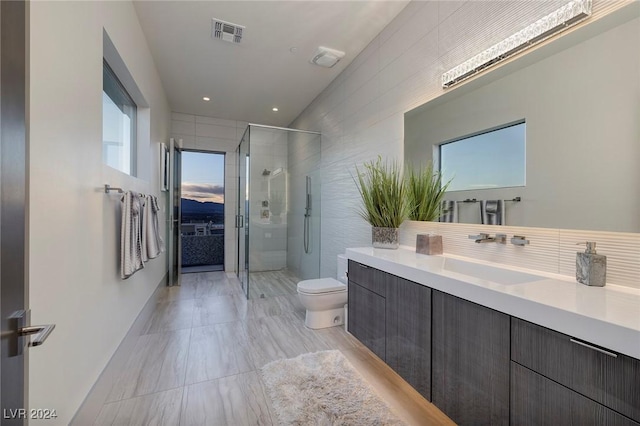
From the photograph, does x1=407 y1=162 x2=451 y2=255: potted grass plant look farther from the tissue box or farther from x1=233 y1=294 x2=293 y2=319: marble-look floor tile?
x1=233 y1=294 x2=293 y2=319: marble-look floor tile

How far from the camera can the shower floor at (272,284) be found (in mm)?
3787

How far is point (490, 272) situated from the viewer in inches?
62.7

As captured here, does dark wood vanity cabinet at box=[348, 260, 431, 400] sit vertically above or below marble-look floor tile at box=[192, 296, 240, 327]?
above

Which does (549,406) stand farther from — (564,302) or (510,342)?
(564,302)

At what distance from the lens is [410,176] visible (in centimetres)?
229

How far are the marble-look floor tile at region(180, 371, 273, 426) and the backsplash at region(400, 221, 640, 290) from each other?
1613 mm

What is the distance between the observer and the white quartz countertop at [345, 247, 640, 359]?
0.81 metres

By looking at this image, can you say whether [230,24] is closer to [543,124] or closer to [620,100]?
[543,124]

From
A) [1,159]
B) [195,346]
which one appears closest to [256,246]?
[195,346]

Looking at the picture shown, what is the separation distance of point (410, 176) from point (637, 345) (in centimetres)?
168

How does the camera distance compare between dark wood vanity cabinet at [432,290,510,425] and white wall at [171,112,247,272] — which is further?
white wall at [171,112,247,272]

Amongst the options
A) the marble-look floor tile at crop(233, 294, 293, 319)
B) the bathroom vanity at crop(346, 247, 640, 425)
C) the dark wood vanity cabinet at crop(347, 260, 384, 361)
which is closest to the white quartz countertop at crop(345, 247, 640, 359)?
the bathroom vanity at crop(346, 247, 640, 425)

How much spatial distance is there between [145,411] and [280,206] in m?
2.90

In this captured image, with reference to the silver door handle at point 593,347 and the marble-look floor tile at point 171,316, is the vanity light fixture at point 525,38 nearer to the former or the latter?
the silver door handle at point 593,347
